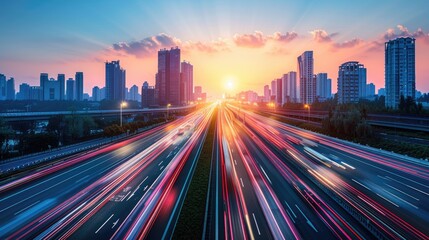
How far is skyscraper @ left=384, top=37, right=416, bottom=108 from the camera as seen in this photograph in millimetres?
105625

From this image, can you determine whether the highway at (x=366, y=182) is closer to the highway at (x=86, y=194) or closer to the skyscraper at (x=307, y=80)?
the highway at (x=86, y=194)

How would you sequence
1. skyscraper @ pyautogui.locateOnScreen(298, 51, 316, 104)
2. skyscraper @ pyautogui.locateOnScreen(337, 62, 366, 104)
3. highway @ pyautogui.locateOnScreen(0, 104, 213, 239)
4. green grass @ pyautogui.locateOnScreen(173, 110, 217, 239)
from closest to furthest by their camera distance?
green grass @ pyautogui.locateOnScreen(173, 110, 217, 239), highway @ pyautogui.locateOnScreen(0, 104, 213, 239), skyscraper @ pyautogui.locateOnScreen(337, 62, 366, 104), skyscraper @ pyautogui.locateOnScreen(298, 51, 316, 104)

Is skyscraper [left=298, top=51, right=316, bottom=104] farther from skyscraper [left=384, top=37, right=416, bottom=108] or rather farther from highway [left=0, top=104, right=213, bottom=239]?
highway [left=0, top=104, right=213, bottom=239]

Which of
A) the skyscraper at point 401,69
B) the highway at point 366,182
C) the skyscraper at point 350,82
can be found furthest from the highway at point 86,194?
the skyscraper at point 350,82

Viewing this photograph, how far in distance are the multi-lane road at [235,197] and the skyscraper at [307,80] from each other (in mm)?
129288

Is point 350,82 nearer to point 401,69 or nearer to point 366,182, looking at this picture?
point 401,69

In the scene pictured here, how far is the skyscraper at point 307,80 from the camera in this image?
158 metres

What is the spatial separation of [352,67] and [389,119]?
284ft

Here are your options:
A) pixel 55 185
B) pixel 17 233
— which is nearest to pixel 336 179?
pixel 17 233

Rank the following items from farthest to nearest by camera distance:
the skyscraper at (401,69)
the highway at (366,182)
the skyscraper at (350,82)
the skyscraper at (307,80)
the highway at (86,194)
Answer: the skyscraper at (307,80) → the skyscraper at (350,82) → the skyscraper at (401,69) → the highway at (86,194) → the highway at (366,182)

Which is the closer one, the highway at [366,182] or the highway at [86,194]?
the highway at [366,182]

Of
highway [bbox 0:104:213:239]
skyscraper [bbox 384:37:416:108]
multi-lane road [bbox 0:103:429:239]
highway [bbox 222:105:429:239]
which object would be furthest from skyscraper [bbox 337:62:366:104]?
highway [bbox 0:104:213:239]

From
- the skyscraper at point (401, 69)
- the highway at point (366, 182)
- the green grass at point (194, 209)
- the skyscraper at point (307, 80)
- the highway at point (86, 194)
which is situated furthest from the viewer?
the skyscraper at point (307, 80)

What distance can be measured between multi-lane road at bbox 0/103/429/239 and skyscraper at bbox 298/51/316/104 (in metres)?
129
